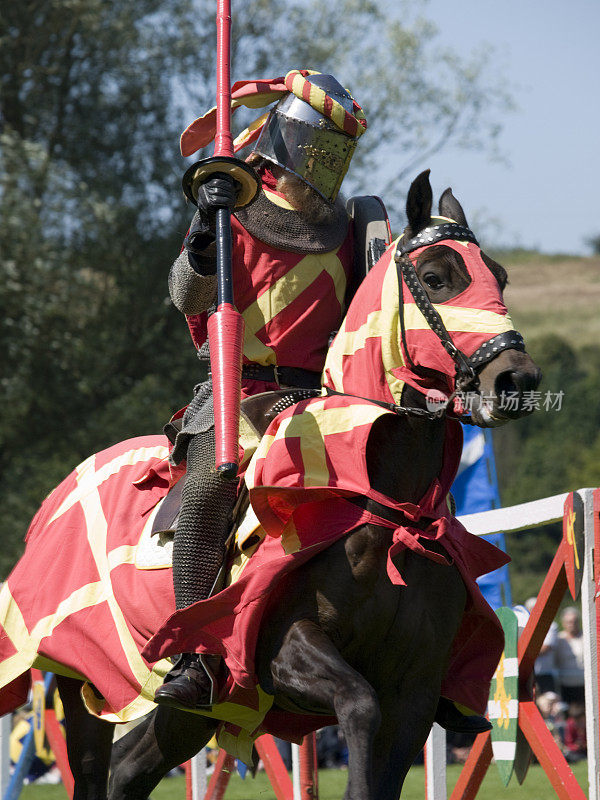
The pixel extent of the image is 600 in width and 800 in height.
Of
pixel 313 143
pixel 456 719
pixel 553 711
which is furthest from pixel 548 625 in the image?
pixel 553 711

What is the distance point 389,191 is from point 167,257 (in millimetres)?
4453

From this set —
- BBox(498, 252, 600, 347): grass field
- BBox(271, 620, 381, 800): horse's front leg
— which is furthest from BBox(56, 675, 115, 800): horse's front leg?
BBox(498, 252, 600, 347): grass field

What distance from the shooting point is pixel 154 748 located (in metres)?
4.82

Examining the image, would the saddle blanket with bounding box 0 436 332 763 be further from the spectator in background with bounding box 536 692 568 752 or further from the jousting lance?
the spectator in background with bounding box 536 692 568 752

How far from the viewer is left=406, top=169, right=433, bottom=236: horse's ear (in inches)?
157

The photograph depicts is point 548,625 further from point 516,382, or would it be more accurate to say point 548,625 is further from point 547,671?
point 547,671

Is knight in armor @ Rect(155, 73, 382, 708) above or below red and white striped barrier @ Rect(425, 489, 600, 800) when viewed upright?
above

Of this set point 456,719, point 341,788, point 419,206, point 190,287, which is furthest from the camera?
point 341,788

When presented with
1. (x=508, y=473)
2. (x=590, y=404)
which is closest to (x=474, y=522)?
(x=590, y=404)

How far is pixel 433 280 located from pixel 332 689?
52.6 inches

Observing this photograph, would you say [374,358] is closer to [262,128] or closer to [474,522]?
[262,128]

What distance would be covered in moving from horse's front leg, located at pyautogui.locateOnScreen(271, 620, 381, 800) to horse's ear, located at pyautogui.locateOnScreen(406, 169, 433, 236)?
1.36 meters

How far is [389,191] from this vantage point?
21281mm

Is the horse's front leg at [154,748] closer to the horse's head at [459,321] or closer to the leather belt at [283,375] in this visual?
the leather belt at [283,375]
